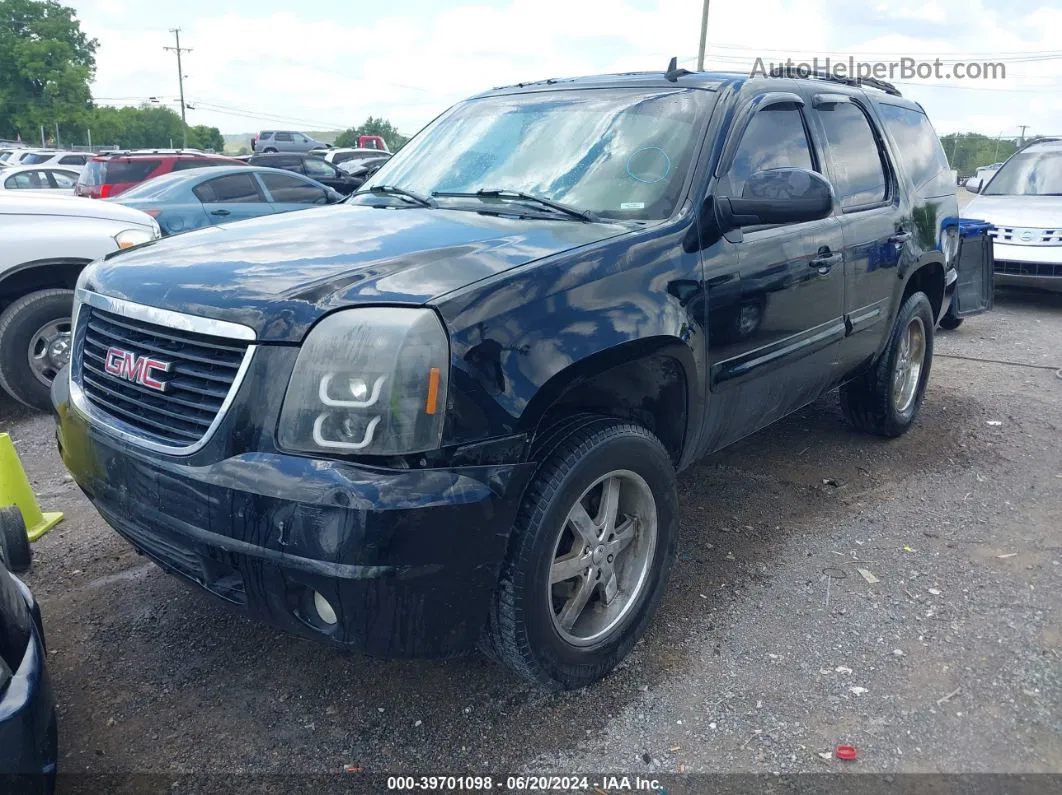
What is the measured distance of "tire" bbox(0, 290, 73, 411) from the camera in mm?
5352

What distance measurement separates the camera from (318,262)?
8.32 feet

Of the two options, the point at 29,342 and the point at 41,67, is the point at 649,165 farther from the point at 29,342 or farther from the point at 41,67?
the point at 41,67

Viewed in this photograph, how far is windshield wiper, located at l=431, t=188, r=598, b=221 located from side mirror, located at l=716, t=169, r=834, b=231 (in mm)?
512

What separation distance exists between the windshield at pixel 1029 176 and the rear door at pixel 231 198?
8972mm

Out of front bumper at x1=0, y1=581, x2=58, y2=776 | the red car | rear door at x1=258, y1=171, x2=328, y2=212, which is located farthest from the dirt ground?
the red car

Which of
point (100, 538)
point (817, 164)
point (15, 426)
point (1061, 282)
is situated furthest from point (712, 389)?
point (1061, 282)

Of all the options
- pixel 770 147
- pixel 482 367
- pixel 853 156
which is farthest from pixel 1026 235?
pixel 482 367

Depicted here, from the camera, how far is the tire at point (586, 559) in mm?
2406

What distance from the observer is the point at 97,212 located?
19.2 feet

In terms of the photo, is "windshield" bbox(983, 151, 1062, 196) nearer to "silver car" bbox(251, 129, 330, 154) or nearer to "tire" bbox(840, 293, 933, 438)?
"tire" bbox(840, 293, 933, 438)

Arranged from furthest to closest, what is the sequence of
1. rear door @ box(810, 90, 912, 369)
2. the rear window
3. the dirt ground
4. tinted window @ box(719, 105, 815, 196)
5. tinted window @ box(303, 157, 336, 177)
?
1. tinted window @ box(303, 157, 336, 177)
2. the rear window
3. rear door @ box(810, 90, 912, 369)
4. tinted window @ box(719, 105, 815, 196)
5. the dirt ground

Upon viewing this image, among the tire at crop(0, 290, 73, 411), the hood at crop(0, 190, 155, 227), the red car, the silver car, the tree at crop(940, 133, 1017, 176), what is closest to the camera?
the tire at crop(0, 290, 73, 411)

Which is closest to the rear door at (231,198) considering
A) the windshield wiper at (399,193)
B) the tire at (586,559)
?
the windshield wiper at (399,193)

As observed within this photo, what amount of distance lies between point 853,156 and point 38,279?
16.3 feet
